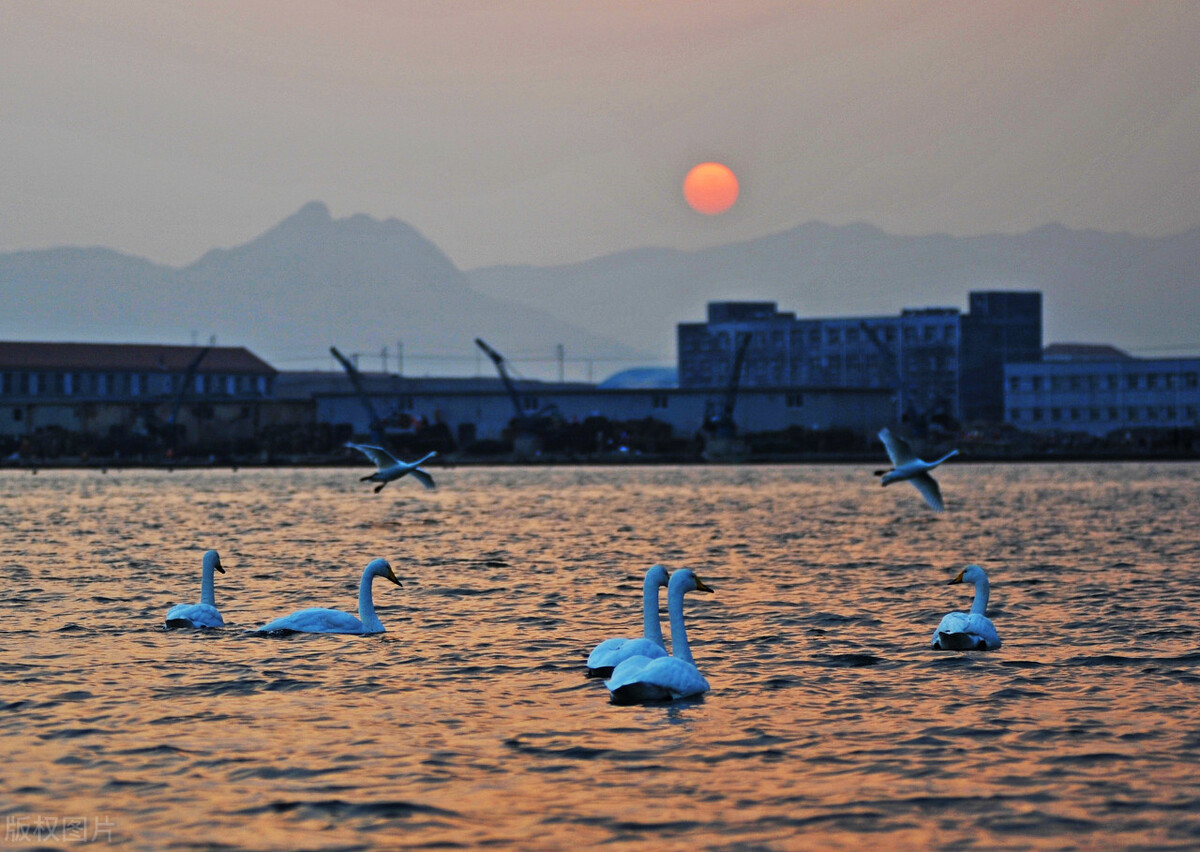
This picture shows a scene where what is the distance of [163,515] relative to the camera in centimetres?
6825

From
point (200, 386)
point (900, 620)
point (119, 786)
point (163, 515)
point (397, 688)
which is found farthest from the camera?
point (200, 386)

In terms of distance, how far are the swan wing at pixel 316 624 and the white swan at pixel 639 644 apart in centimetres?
496

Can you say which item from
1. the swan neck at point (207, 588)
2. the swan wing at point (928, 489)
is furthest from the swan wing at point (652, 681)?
the swan neck at point (207, 588)

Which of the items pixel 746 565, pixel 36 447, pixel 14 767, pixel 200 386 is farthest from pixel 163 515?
pixel 200 386

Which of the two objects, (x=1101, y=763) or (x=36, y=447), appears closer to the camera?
(x=1101, y=763)

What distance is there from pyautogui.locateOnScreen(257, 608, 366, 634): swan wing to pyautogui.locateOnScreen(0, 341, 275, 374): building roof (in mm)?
162965

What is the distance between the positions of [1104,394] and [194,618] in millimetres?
175484

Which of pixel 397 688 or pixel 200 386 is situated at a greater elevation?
pixel 200 386

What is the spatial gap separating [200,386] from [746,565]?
158771mm

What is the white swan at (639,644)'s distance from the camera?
19109 millimetres

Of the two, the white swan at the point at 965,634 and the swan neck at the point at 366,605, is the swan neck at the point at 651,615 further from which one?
the swan neck at the point at 366,605

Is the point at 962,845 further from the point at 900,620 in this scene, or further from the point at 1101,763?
the point at 900,620

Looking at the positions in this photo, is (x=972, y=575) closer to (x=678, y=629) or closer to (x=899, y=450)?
(x=899, y=450)

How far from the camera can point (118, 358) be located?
608ft
